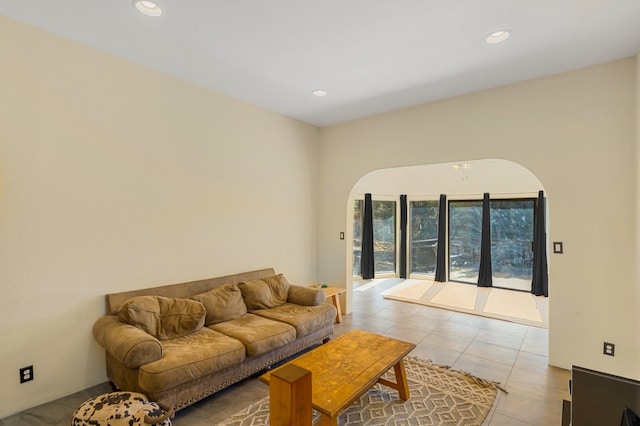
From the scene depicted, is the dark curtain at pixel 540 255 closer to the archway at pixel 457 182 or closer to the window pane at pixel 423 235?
the archway at pixel 457 182

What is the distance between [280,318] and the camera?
3.36 meters

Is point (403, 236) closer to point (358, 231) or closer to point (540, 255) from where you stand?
point (358, 231)

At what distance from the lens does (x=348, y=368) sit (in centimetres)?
226

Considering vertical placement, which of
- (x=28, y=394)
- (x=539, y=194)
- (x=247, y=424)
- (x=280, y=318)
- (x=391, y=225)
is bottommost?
(x=247, y=424)

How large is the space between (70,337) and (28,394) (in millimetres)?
443

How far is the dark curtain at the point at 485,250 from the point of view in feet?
22.5

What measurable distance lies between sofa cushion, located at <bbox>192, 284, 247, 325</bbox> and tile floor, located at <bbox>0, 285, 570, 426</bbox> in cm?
67

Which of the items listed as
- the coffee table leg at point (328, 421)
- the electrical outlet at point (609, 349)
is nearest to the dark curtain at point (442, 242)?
the electrical outlet at point (609, 349)

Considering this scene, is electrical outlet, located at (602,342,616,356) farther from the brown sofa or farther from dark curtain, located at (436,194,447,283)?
dark curtain, located at (436,194,447,283)

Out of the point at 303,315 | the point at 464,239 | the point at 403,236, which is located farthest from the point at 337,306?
the point at 464,239

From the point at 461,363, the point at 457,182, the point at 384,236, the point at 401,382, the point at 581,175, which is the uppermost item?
the point at 457,182

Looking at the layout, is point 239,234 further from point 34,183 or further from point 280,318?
point 34,183

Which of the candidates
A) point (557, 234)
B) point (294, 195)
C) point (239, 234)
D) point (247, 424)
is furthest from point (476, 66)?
point (247, 424)

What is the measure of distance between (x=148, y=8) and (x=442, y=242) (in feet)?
22.6
